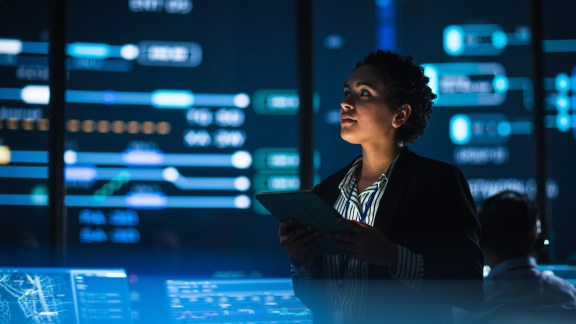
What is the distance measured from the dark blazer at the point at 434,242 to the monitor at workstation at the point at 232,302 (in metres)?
0.38

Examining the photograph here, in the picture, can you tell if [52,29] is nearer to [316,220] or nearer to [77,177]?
[77,177]

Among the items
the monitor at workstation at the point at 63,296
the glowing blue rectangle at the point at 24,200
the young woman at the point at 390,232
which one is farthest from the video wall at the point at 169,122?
the young woman at the point at 390,232

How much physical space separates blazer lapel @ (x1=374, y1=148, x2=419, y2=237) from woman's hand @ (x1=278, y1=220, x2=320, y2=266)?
5.8 inches

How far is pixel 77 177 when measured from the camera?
4.89m

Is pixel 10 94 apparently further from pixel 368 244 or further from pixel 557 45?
pixel 368 244

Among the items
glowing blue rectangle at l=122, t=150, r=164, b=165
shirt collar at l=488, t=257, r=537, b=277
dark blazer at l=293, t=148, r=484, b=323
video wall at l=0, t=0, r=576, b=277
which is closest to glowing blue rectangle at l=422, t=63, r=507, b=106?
video wall at l=0, t=0, r=576, b=277

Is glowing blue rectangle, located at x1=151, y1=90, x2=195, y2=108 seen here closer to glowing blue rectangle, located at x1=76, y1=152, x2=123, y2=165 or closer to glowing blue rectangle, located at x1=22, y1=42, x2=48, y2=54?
glowing blue rectangle, located at x1=76, y1=152, x2=123, y2=165

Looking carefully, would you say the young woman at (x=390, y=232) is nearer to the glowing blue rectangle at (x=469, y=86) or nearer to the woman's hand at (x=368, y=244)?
the woman's hand at (x=368, y=244)

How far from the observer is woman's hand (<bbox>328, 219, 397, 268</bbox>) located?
160 cm

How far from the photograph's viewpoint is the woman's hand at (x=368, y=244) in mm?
1598

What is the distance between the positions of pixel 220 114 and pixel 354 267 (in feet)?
11.3

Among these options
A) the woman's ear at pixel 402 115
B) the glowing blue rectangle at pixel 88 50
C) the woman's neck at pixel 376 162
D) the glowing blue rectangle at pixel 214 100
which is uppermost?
the glowing blue rectangle at pixel 88 50

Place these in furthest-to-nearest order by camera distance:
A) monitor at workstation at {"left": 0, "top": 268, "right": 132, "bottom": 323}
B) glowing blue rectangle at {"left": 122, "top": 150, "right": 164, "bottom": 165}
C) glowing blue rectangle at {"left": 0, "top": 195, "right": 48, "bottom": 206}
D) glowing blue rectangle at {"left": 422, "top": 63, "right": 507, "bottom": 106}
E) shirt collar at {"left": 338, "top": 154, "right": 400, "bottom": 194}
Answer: glowing blue rectangle at {"left": 422, "top": 63, "right": 507, "bottom": 106} < glowing blue rectangle at {"left": 122, "top": 150, "right": 164, "bottom": 165} < glowing blue rectangle at {"left": 0, "top": 195, "right": 48, "bottom": 206} < shirt collar at {"left": 338, "top": 154, "right": 400, "bottom": 194} < monitor at workstation at {"left": 0, "top": 268, "right": 132, "bottom": 323}

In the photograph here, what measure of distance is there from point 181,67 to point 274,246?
134 centimetres
